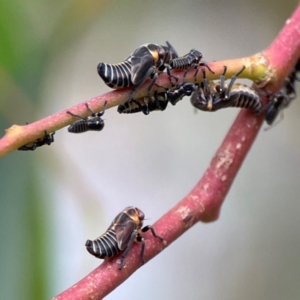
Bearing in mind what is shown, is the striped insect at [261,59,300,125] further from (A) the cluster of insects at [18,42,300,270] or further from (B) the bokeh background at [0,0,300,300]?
(B) the bokeh background at [0,0,300,300]

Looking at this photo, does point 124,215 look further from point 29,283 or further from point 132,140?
point 132,140

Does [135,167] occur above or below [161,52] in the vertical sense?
above

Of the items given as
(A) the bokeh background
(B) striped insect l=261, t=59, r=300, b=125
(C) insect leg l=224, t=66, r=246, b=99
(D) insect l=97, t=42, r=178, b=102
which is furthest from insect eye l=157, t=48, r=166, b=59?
(A) the bokeh background

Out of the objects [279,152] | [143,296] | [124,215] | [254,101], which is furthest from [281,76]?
[143,296]

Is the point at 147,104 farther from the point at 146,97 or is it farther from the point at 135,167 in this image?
the point at 135,167

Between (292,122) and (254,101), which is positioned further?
(292,122)

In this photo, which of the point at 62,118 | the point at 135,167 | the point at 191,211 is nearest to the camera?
the point at 62,118

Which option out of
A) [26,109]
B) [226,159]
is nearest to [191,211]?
[226,159]
